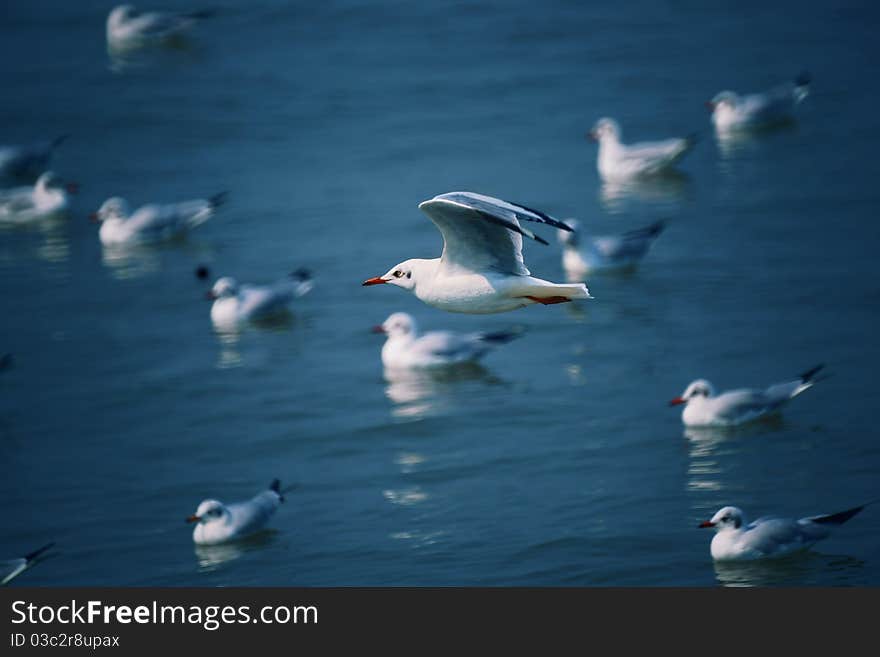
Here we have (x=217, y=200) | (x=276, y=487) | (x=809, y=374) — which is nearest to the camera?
(x=276, y=487)

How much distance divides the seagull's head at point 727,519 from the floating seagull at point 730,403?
1945 mm

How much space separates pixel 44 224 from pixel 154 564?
8.58 m

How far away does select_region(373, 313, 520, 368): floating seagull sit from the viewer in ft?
56.3

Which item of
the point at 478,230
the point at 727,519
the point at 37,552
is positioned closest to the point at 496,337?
the point at 727,519

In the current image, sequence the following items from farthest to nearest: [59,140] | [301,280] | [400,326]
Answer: [59,140]
[301,280]
[400,326]

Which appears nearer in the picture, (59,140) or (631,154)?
(631,154)

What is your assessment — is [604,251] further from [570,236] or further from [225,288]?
[225,288]

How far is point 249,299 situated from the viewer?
18375 millimetres

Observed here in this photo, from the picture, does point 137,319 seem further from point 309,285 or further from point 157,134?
point 157,134

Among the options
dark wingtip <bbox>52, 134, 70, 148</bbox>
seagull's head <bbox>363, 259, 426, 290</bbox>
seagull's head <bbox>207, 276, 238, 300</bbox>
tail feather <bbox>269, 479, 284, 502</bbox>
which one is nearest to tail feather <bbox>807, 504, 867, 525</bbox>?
seagull's head <bbox>363, 259, 426, 290</bbox>

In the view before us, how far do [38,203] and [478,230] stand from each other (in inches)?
458

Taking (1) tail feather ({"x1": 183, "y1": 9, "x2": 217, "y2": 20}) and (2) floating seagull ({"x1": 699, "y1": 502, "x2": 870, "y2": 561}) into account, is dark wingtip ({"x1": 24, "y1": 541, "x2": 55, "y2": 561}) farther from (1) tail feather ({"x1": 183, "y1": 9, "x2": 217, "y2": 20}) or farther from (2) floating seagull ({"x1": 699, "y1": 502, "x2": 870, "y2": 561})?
(1) tail feather ({"x1": 183, "y1": 9, "x2": 217, "y2": 20})

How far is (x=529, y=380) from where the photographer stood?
55.1ft

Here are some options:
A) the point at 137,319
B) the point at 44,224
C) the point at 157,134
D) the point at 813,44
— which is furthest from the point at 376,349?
the point at 813,44
